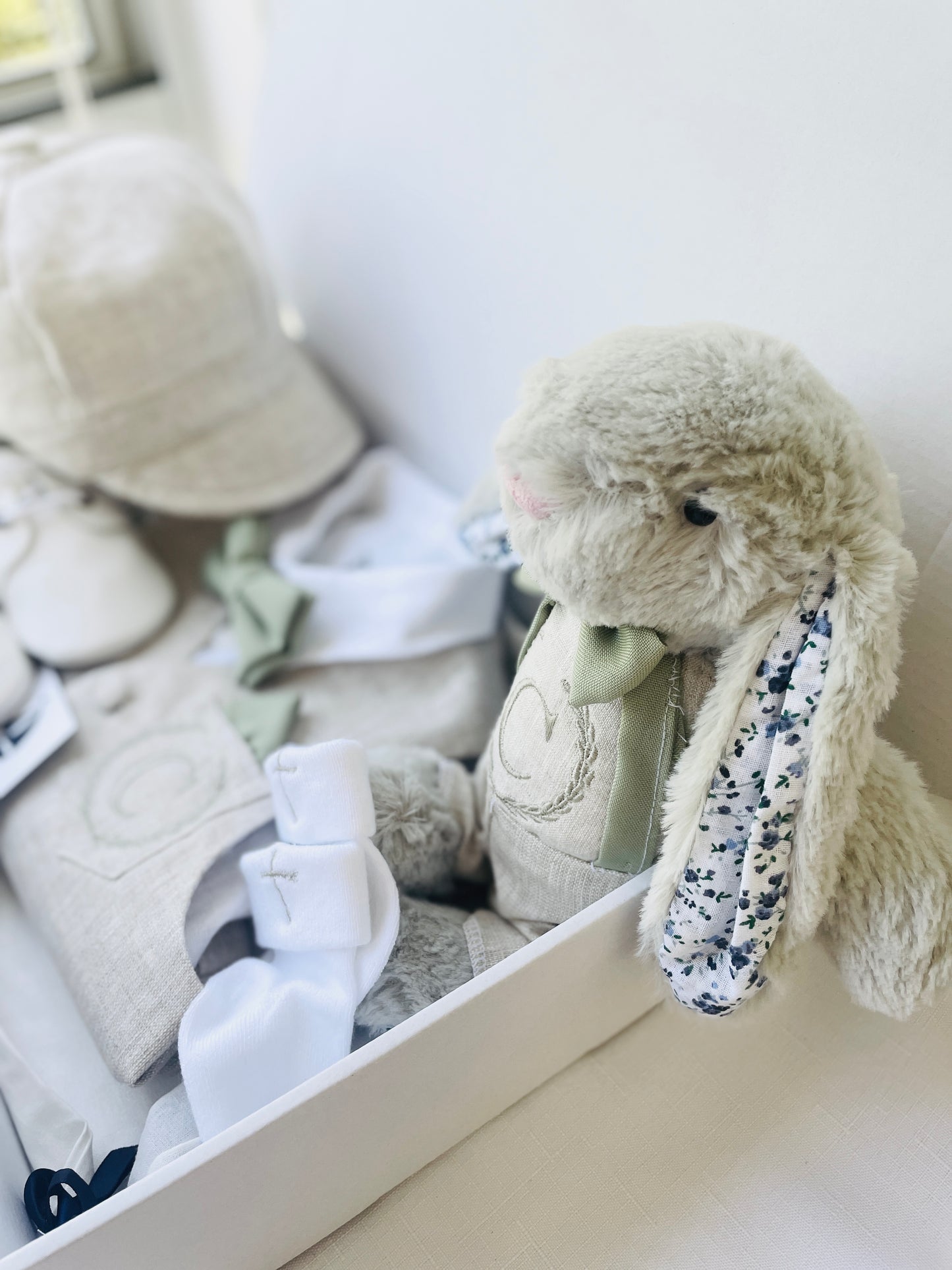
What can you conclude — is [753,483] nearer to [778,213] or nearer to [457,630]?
[778,213]

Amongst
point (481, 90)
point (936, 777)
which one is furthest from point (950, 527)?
point (481, 90)

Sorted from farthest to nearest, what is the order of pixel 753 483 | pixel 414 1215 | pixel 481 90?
pixel 481 90 → pixel 414 1215 → pixel 753 483

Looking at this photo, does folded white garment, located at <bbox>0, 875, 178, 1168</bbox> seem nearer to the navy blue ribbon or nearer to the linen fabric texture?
the navy blue ribbon

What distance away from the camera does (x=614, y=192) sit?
25.9 inches

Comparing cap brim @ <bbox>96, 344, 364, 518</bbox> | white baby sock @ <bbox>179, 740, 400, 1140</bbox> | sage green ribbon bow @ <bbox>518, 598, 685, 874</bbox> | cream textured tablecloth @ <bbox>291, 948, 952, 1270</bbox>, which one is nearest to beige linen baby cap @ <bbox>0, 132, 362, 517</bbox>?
cap brim @ <bbox>96, 344, 364, 518</bbox>

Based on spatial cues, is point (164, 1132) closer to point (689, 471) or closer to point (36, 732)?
point (36, 732)

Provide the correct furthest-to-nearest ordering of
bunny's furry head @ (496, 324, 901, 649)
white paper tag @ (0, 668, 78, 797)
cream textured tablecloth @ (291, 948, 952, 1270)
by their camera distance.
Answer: white paper tag @ (0, 668, 78, 797) → cream textured tablecloth @ (291, 948, 952, 1270) → bunny's furry head @ (496, 324, 901, 649)

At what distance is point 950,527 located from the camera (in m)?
0.52

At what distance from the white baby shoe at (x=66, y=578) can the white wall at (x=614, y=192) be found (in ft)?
1.08

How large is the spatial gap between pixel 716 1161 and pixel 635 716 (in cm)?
29

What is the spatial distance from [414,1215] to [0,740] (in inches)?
20.0

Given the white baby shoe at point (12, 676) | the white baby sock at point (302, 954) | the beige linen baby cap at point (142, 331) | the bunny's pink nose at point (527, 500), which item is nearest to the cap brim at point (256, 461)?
the beige linen baby cap at point (142, 331)

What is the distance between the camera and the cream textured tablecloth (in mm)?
532

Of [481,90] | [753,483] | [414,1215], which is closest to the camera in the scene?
[753,483]
